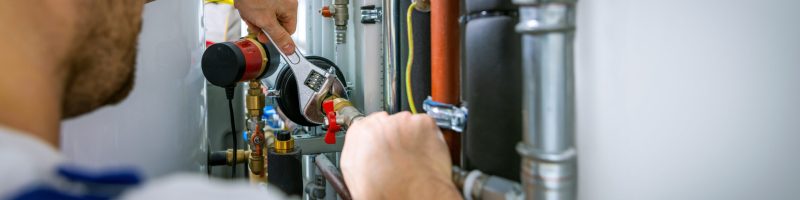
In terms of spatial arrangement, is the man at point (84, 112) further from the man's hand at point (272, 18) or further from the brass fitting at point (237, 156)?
the brass fitting at point (237, 156)

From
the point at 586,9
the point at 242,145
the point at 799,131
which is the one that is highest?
the point at 586,9

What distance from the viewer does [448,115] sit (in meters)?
0.65

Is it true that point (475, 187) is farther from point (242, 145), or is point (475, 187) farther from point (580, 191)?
point (242, 145)

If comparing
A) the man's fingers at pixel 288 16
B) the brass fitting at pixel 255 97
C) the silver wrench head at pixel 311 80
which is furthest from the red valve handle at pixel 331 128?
the brass fitting at pixel 255 97

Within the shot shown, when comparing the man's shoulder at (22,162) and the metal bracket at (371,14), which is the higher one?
the metal bracket at (371,14)

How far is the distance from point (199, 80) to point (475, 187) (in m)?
0.59

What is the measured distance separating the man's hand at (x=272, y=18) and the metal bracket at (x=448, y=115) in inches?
20.5

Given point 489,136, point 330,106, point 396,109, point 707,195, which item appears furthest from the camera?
point 330,106

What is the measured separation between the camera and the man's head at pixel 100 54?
0.47 metres

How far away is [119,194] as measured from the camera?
309 mm

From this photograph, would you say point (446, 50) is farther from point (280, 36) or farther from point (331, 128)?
point (280, 36)

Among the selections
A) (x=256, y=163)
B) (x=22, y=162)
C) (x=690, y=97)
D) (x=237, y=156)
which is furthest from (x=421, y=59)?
(x=237, y=156)

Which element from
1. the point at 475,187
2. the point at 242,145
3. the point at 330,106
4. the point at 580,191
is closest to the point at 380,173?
the point at 475,187

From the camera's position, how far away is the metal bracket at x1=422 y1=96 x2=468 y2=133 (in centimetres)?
63
